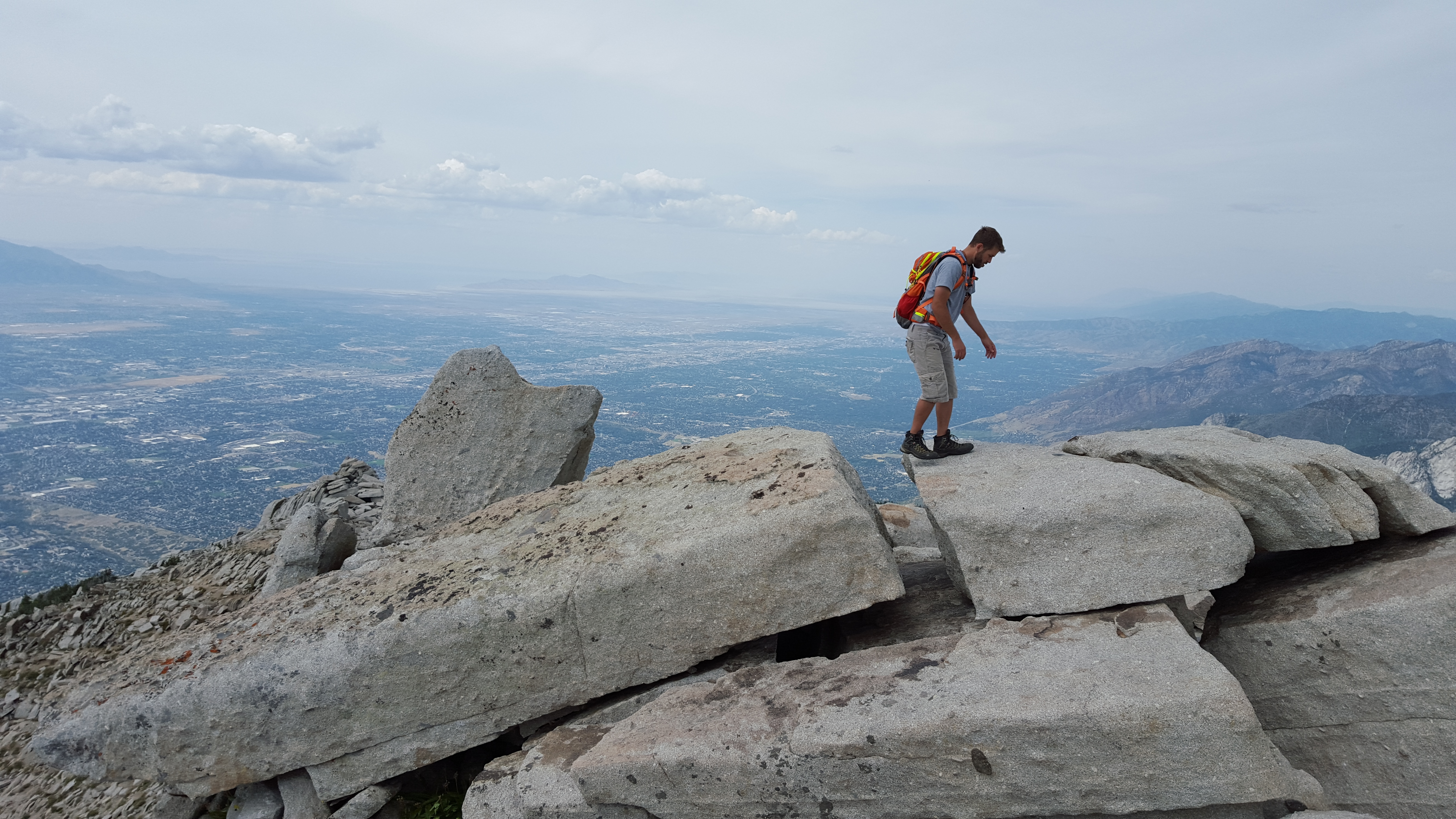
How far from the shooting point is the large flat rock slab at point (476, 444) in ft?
40.6

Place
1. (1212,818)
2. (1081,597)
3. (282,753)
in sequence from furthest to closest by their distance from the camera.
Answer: (282,753)
(1081,597)
(1212,818)

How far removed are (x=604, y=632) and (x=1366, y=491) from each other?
8.06m

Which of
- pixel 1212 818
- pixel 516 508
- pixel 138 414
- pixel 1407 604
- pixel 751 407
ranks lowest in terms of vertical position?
pixel 138 414

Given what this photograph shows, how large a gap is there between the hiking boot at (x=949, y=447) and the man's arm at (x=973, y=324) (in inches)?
45.8

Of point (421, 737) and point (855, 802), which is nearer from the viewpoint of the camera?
point (855, 802)

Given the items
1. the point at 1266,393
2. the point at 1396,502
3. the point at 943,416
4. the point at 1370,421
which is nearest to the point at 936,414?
the point at 943,416

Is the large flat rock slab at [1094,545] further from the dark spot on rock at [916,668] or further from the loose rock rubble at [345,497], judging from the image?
the loose rock rubble at [345,497]

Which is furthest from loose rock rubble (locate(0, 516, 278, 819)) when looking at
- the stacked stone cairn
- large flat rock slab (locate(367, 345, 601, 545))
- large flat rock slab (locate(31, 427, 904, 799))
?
large flat rock slab (locate(367, 345, 601, 545))

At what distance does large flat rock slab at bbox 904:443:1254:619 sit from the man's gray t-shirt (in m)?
2.88

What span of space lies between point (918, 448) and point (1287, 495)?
4078 millimetres

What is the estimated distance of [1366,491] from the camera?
24.9 feet

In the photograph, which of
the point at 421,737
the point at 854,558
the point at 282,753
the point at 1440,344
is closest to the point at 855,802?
the point at 854,558

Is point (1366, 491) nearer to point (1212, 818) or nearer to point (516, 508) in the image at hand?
point (1212, 818)

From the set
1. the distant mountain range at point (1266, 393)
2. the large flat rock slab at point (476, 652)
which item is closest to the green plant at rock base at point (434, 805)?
the large flat rock slab at point (476, 652)
